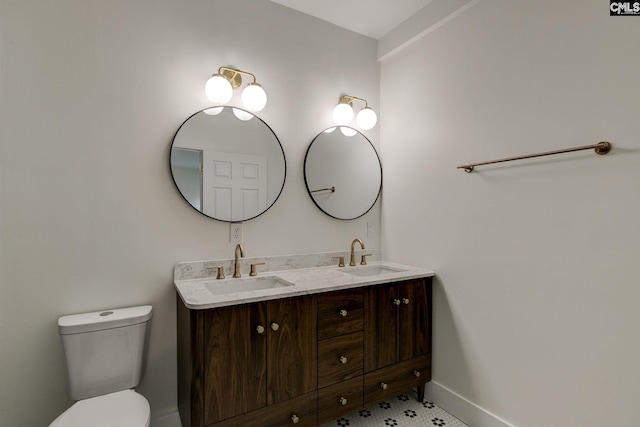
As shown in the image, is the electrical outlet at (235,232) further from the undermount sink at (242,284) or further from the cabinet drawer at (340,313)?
the cabinet drawer at (340,313)

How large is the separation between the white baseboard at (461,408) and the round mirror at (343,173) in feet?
4.21

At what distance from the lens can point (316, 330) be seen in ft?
5.29

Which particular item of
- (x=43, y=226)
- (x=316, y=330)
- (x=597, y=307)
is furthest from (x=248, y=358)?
(x=597, y=307)

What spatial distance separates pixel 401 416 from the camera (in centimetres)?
192

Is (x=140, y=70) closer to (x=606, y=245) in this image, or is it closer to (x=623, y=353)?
(x=606, y=245)

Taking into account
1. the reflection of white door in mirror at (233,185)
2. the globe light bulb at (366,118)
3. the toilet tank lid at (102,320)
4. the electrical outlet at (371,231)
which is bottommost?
the toilet tank lid at (102,320)

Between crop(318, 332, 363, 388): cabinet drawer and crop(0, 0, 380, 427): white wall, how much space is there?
710mm

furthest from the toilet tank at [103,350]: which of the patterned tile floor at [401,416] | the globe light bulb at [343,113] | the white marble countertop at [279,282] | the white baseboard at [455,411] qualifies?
the globe light bulb at [343,113]

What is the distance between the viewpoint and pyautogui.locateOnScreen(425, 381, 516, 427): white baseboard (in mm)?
1723

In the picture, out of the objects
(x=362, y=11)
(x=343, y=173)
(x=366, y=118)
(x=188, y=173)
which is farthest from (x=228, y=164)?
(x=362, y=11)

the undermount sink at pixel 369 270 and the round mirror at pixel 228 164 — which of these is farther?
the undermount sink at pixel 369 270

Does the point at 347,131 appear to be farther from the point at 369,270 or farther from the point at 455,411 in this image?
the point at 455,411

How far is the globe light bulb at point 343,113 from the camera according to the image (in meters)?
2.29

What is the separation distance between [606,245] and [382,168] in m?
1.48
